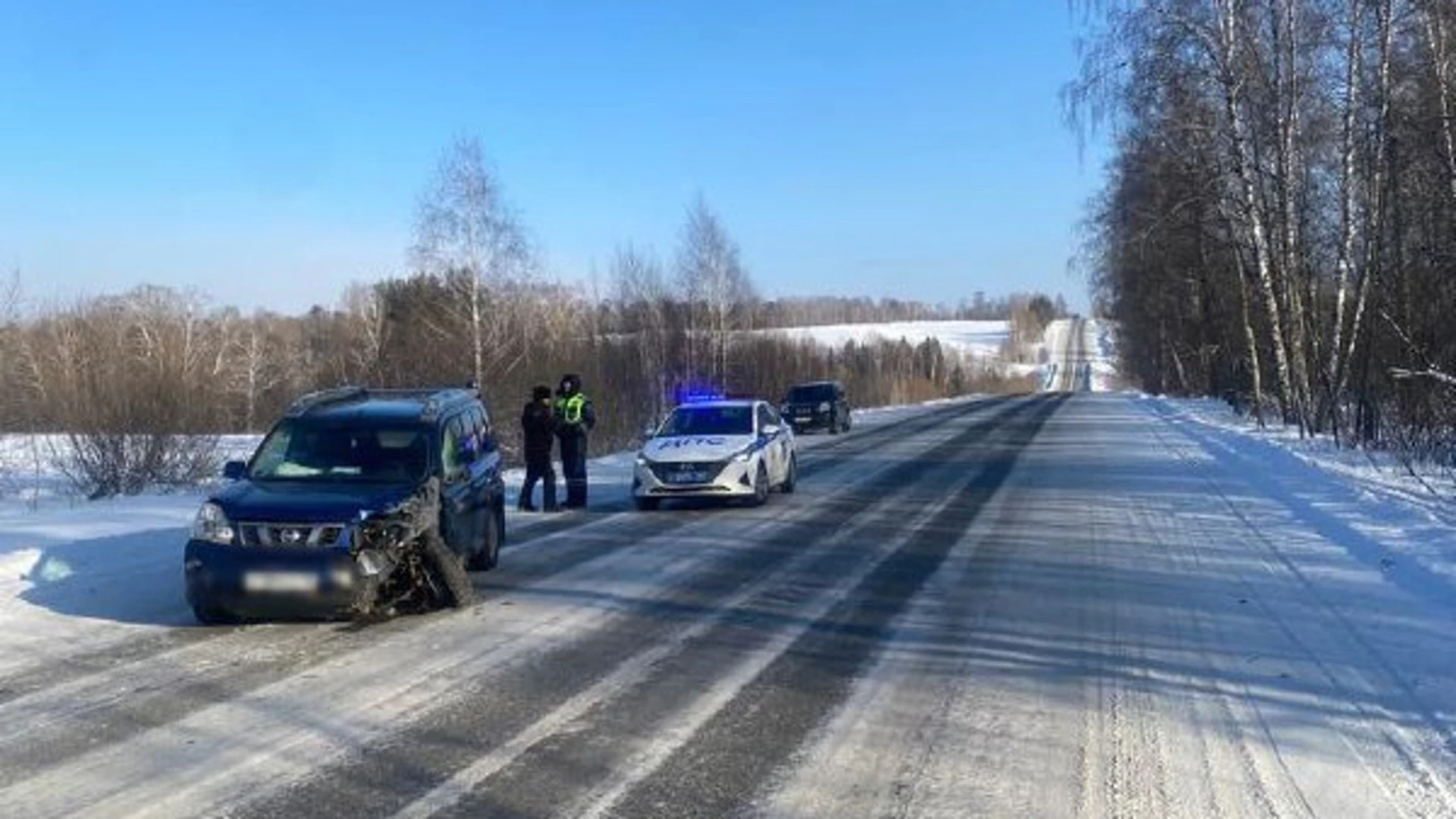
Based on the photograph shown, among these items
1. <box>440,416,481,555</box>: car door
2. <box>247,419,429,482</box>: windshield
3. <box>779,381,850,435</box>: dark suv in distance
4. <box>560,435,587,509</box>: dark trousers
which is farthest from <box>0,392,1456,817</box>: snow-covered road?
<box>779,381,850,435</box>: dark suv in distance

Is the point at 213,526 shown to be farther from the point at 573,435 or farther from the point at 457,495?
the point at 573,435

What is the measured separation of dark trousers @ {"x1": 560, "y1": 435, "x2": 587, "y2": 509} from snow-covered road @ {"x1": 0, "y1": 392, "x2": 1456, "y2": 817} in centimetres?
495

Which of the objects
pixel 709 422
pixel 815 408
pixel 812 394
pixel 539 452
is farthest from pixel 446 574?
pixel 812 394

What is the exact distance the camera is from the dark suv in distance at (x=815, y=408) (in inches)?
1683

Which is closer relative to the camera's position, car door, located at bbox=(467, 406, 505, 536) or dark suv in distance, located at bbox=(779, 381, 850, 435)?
car door, located at bbox=(467, 406, 505, 536)

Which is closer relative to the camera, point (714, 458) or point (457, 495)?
point (457, 495)

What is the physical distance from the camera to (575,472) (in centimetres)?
1862

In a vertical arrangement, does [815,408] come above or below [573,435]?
below

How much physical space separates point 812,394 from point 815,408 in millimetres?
642

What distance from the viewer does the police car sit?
17.9 meters

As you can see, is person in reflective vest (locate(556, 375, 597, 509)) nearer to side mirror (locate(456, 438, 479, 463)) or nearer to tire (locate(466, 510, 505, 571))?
tire (locate(466, 510, 505, 571))

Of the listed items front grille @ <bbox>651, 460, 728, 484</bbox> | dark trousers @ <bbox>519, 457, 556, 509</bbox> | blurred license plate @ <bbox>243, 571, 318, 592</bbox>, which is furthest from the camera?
dark trousers @ <bbox>519, 457, 556, 509</bbox>

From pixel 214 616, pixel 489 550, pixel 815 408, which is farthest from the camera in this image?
pixel 815 408

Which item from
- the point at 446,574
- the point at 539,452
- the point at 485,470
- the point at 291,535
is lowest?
the point at 446,574
